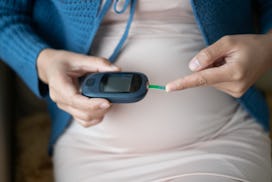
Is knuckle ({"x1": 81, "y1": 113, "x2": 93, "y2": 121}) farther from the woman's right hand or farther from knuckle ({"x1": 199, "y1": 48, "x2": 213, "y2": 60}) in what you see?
knuckle ({"x1": 199, "y1": 48, "x2": 213, "y2": 60})

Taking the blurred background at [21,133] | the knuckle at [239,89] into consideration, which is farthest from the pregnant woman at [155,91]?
the blurred background at [21,133]

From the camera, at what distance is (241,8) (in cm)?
74

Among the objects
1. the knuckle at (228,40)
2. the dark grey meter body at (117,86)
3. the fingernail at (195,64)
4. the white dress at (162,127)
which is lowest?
the white dress at (162,127)

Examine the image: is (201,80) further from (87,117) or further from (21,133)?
(21,133)

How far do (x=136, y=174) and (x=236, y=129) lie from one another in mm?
204

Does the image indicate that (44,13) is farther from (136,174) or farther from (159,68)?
(136,174)

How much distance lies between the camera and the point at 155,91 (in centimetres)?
68

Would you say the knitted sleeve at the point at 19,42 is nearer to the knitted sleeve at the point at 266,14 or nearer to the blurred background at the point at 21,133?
the blurred background at the point at 21,133

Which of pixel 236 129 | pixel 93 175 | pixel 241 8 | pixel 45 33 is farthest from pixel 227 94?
pixel 45 33

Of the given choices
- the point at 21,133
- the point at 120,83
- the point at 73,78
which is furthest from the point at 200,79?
the point at 21,133

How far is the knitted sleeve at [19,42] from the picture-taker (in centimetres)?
72

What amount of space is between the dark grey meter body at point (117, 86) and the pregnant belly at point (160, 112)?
81 millimetres

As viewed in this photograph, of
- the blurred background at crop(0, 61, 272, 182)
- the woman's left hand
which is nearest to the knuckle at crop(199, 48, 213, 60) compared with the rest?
the woman's left hand

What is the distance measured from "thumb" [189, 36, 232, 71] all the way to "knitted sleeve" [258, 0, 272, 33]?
0.59ft
